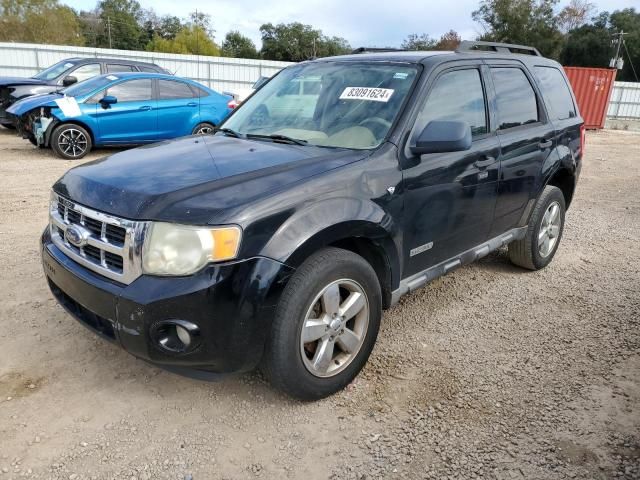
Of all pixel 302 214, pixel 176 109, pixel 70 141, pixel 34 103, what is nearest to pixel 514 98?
pixel 302 214

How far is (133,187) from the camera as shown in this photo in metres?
2.47

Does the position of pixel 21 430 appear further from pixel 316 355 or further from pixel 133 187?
pixel 316 355

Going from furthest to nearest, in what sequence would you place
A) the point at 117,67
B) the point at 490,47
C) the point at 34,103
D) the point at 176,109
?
the point at 117,67
the point at 176,109
the point at 34,103
the point at 490,47

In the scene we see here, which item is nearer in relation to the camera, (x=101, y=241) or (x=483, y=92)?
(x=101, y=241)

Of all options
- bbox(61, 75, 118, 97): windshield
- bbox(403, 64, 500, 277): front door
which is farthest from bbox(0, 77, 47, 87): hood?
bbox(403, 64, 500, 277): front door

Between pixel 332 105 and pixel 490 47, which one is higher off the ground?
pixel 490 47

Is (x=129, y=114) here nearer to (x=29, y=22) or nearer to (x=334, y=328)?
(x=334, y=328)

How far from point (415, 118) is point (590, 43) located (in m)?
56.8

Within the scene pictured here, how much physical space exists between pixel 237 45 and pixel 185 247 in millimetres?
85407

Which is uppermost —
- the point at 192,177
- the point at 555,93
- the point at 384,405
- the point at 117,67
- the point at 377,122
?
the point at 117,67

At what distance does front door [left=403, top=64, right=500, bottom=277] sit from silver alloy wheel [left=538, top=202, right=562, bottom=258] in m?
1.07

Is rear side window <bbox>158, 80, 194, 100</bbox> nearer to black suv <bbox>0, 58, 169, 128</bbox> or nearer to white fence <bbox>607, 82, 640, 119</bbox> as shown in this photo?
black suv <bbox>0, 58, 169, 128</bbox>

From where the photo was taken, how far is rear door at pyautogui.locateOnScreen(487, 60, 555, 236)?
380 centimetres

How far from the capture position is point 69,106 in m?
8.88
